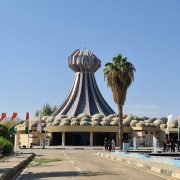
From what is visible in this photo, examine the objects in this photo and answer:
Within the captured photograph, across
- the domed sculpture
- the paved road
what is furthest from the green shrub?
the domed sculpture

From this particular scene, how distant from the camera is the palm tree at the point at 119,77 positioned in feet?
158

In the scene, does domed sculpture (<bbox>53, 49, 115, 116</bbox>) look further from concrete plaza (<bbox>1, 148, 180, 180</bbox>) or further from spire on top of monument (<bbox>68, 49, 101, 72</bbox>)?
concrete plaza (<bbox>1, 148, 180, 180</bbox>)

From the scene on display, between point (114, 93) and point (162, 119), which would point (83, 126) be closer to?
point (162, 119)

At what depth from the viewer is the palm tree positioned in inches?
1891

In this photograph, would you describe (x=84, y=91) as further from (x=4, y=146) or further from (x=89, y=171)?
(x=89, y=171)

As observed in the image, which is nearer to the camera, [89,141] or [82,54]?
[89,141]

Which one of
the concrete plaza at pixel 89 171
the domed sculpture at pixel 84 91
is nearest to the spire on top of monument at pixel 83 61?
the domed sculpture at pixel 84 91

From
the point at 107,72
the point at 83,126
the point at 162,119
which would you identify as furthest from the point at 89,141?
the point at 107,72

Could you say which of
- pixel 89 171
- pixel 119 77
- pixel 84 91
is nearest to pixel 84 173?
pixel 89 171

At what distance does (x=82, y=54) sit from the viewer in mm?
101938

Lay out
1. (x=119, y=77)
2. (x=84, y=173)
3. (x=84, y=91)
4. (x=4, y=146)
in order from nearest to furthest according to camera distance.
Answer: (x=84, y=173), (x=4, y=146), (x=119, y=77), (x=84, y=91)

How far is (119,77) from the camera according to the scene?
4844 cm

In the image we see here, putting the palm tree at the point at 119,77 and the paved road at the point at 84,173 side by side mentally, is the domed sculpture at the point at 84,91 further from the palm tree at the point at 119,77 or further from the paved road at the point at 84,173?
the paved road at the point at 84,173

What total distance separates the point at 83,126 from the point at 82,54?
28.3m
